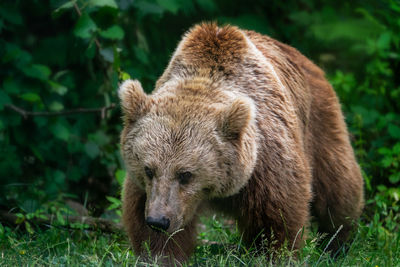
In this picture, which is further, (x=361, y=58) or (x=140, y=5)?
(x=361, y=58)

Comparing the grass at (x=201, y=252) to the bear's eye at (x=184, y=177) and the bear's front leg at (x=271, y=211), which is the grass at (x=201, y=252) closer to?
the bear's front leg at (x=271, y=211)

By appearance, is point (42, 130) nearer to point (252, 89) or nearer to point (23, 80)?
point (23, 80)

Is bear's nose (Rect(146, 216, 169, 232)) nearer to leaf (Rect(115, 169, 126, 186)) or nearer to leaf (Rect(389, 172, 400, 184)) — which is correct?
leaf (Rect(115, 169, 126, 186))

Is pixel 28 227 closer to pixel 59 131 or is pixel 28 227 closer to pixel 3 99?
pixel 3 99

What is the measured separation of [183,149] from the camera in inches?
159

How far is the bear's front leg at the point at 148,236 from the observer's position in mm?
4391

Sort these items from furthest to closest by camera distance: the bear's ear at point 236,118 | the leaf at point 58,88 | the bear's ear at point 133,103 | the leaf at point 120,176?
the leaf at point 58,88 → the leaf at point 120,176 → the bear's ear at point 133,103 → the bear's ear at point 236,118

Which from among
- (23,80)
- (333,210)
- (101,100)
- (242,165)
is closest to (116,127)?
(101,100)

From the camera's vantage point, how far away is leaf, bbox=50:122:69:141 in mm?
6645

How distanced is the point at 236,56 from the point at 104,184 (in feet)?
11.4

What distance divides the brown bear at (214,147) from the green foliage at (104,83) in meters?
1.25

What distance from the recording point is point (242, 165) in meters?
4.21

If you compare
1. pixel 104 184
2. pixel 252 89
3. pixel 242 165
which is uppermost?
pixel 252 89

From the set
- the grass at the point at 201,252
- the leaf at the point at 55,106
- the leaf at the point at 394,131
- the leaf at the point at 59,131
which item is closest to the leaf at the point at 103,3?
the leaf at the point at 55,106
